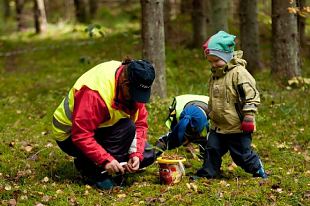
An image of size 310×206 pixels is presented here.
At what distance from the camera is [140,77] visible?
16.1 ft

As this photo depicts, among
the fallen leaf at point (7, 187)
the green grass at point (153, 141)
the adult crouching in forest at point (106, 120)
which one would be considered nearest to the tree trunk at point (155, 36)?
the green grass at point (153, 141)

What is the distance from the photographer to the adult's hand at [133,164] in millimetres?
5383

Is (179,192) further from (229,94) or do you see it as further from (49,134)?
(49,134)

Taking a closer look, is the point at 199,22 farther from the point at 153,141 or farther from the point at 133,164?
the point at 133,164

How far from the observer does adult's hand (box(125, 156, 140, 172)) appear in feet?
17.7

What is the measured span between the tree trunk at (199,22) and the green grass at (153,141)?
20.7 inches

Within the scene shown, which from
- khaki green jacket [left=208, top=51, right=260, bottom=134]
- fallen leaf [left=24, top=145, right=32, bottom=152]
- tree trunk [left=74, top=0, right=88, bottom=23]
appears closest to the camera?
khaki green jacket [left=208, top=51, right=260, bottom=134]

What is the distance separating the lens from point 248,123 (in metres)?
5.47

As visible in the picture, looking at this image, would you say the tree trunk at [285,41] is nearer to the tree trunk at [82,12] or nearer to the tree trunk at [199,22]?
the tree trunk at [199,22]

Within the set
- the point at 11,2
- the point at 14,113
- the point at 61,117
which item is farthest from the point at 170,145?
the point at 11,2

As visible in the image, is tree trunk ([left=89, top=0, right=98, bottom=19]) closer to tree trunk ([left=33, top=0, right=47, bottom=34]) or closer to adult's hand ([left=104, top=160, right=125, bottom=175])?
tree trunk ([left=33, top=0, right=47, bottom=34])

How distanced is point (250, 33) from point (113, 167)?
7782 millimetres

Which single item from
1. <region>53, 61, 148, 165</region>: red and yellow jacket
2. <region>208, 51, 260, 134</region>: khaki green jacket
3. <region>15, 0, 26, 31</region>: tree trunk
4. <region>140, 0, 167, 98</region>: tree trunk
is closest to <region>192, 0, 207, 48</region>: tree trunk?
<region>140, 0, 167, 98</region>: tree trunk

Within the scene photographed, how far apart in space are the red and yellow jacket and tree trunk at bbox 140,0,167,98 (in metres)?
3.59
